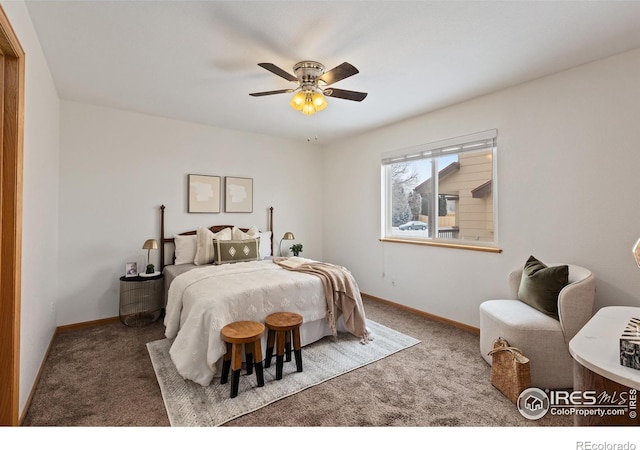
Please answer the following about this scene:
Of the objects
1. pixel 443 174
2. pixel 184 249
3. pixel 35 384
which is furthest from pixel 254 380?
pixel 443 174

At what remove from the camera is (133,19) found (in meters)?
2.04

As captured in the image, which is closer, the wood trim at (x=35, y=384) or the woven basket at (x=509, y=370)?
the wood trim at (x=35, y=384)

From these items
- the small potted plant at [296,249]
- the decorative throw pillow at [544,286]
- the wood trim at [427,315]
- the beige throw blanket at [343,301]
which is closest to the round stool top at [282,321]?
the beige throw blanket at [343,301]

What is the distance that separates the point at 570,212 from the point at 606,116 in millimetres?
826

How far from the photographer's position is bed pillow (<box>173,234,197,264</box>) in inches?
155

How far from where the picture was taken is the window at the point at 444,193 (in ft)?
11.1

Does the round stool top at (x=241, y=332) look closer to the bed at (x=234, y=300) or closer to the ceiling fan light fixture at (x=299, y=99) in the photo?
the bed at (x=234, y=300)

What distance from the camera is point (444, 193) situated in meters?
3.87

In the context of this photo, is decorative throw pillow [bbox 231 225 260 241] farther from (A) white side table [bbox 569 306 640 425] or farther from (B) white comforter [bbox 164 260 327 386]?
(A) white side table [bbox 569 306 640 425]

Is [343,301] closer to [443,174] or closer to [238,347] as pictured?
[238,347]

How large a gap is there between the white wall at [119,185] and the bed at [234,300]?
473mm

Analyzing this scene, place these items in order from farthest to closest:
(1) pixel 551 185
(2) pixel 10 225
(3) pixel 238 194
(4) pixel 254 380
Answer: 1. (3) pixel 238 194
2. (1) pixel 551 185
3. (4) pixel 254 380
4. (2) pixel 10 225

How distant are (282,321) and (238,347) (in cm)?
42

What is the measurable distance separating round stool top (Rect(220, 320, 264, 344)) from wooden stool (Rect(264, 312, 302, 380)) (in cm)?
17
